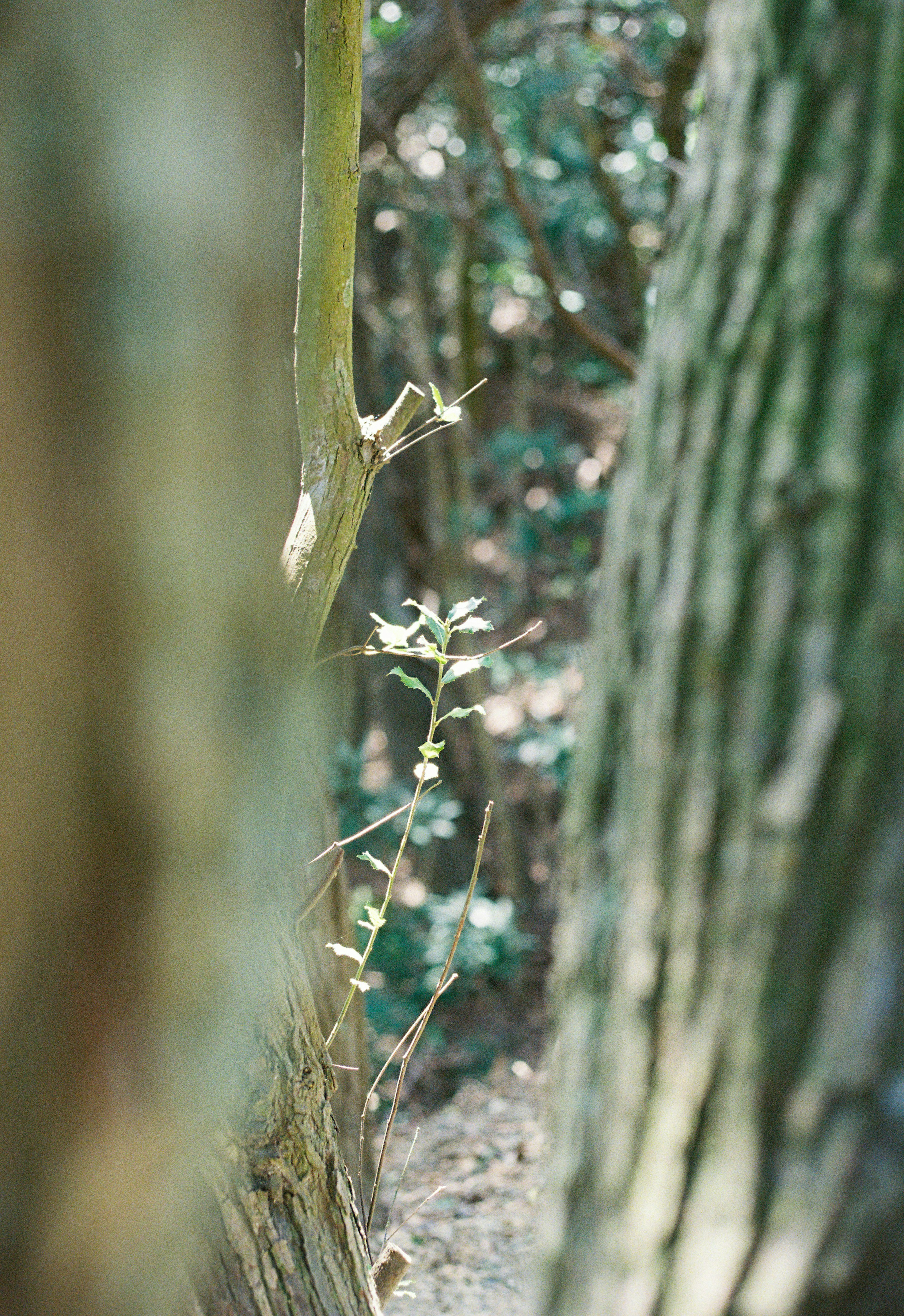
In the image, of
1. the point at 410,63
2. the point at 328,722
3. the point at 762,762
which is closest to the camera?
the point at 762,762

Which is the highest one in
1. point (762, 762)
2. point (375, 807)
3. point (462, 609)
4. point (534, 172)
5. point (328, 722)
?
point (534, 172)

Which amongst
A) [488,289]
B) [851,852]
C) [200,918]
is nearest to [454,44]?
[488,289]

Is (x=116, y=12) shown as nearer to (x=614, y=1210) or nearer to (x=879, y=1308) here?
(x=614, y=1210)

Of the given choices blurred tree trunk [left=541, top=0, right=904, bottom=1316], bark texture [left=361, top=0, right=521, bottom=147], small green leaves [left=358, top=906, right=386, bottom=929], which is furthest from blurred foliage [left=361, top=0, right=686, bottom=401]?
blurred tree trunk [left=541, top=0, right=904, bottom=1316]

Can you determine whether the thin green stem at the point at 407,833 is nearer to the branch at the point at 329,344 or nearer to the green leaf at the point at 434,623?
the green leaf at the point at 434,623

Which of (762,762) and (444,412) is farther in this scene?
(444,412)

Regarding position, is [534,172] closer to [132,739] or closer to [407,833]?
[407,833]

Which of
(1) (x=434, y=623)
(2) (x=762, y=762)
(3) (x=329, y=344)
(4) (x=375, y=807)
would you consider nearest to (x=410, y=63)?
(4) (x=375, y=807)
